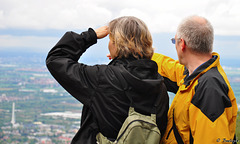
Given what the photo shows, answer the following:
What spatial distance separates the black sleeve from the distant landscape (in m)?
29.2

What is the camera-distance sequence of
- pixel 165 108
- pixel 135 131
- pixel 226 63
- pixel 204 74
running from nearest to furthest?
pixel 135 131, pixel 204 74, pixel 165 108, pixel 226 63

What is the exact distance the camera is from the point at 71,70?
3.12 m

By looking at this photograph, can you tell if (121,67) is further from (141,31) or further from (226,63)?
(226,63)

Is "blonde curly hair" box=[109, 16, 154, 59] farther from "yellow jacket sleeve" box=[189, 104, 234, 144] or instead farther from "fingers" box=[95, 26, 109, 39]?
"yellow jacket sleeve" box=[189, 104, 234, 144]

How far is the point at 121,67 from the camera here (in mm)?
3102

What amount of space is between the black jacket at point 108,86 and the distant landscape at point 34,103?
29263 mm

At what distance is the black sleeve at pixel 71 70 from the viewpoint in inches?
122

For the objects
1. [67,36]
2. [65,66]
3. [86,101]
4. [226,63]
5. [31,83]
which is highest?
[67,36]

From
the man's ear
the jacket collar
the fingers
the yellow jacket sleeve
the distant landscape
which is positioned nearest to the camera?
the yellow jacket sleeve

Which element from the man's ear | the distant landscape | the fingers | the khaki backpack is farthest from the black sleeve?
the distant landscape

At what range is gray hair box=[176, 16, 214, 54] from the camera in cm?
323

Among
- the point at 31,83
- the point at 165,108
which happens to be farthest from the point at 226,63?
the point at 31,83

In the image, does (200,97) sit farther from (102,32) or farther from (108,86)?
(102,32)

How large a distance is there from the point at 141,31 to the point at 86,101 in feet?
2.87
